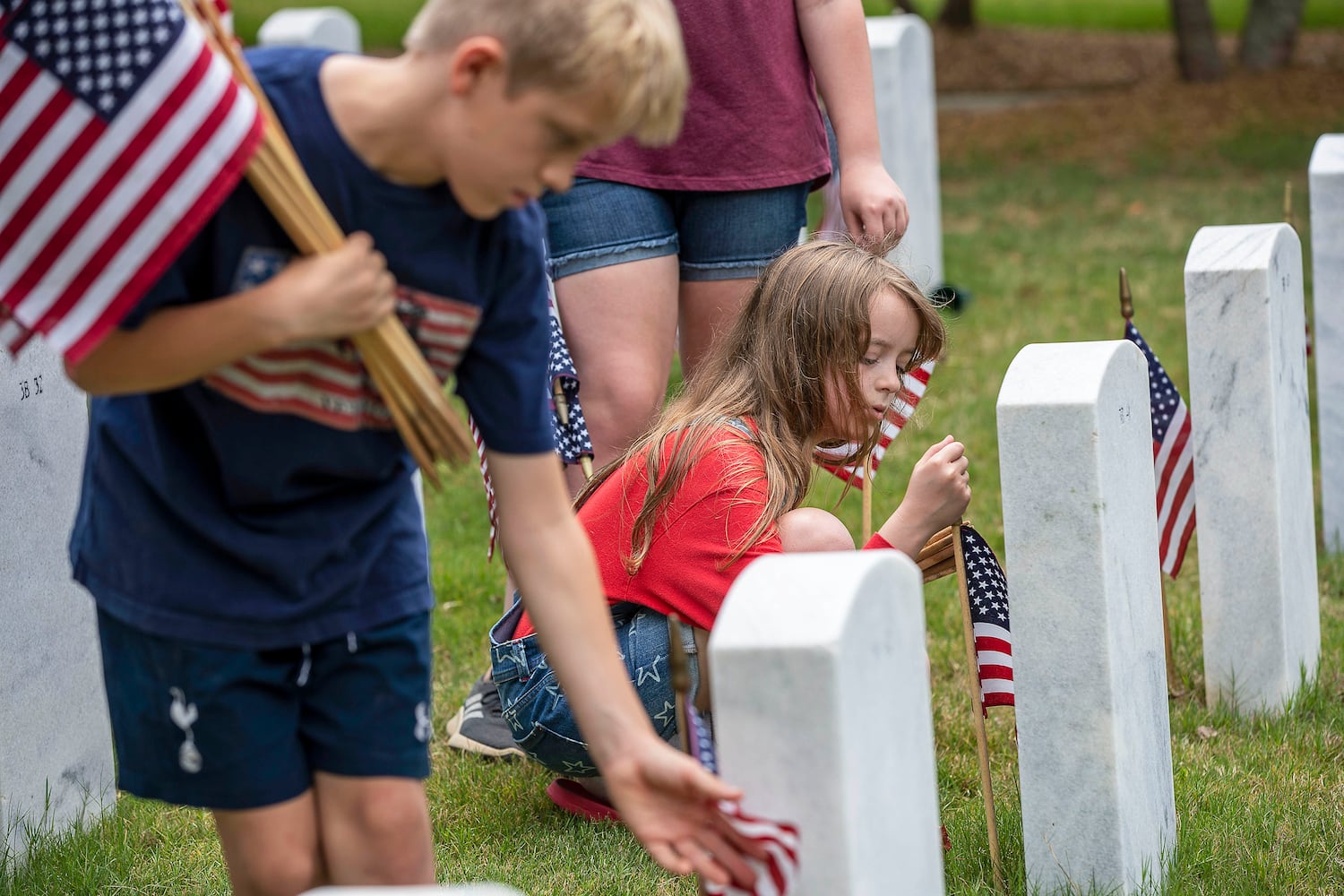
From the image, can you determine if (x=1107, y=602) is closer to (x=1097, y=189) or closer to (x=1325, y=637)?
(x=1325, y=637)

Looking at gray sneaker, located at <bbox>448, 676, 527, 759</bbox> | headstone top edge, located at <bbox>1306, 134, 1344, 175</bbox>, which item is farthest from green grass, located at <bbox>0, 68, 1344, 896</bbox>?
headstone top edge, located at <bbox>1306, 134, 1344, 175</bbox>

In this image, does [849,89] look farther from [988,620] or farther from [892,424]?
[988,620]

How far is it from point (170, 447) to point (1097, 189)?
1076cm

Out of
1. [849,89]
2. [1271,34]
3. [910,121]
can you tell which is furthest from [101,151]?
[1271,34]

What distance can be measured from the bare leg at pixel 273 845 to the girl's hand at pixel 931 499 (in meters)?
1.24

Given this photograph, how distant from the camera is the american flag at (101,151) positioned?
1712mm

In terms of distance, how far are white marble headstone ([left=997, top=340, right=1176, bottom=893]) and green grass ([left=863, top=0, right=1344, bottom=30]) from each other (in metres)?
22.2

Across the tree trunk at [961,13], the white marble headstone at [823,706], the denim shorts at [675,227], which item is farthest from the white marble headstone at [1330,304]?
the tree trunk at [961,13]

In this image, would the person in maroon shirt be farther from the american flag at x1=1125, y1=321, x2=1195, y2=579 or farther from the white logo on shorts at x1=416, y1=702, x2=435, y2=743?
the white logo on shorts at x1=416, y1=702, x2=435, y2=743

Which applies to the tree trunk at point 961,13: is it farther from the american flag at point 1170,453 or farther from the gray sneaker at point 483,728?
the gray sneaker at point 483,728

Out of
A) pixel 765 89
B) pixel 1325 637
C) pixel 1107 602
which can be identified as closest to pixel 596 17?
pixel 1107 602

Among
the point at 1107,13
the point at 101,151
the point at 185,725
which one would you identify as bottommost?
the point at 1107,13

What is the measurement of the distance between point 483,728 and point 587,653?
5.59 feet

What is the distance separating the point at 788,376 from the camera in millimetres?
3092
